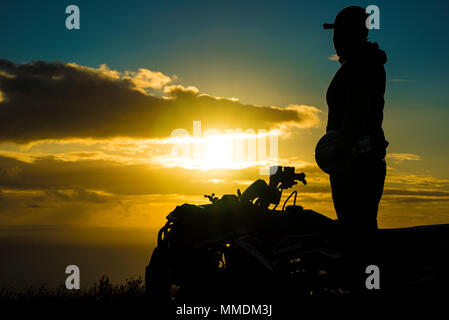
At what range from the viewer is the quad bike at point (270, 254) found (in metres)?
3.45

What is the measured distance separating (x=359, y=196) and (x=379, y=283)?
0.98 m

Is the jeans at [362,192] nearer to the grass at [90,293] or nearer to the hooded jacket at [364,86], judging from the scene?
the hooded jacket at [364,86]

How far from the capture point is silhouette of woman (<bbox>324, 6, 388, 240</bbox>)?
3963 millimetres

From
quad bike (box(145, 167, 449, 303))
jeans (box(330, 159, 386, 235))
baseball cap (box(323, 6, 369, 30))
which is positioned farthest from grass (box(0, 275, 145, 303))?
baseball cap (box(323, 6, 369, 30))

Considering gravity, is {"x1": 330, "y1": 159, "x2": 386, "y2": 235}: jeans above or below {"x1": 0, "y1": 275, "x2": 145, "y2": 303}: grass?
above

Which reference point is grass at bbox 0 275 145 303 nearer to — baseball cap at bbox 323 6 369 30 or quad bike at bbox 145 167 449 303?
quad bike at bbox 145 167 449 303

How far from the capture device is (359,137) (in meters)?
3.97

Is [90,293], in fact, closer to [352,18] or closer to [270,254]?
[270,254]

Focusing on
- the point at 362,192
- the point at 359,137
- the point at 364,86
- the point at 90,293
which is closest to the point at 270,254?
the point at 362,192

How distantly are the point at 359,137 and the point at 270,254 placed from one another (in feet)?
5.29

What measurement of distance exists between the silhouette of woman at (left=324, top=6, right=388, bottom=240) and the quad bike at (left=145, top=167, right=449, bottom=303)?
0.35 meters

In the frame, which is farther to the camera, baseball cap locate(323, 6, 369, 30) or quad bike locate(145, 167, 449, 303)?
baseball cap locate(323, 6, 369, 30)
